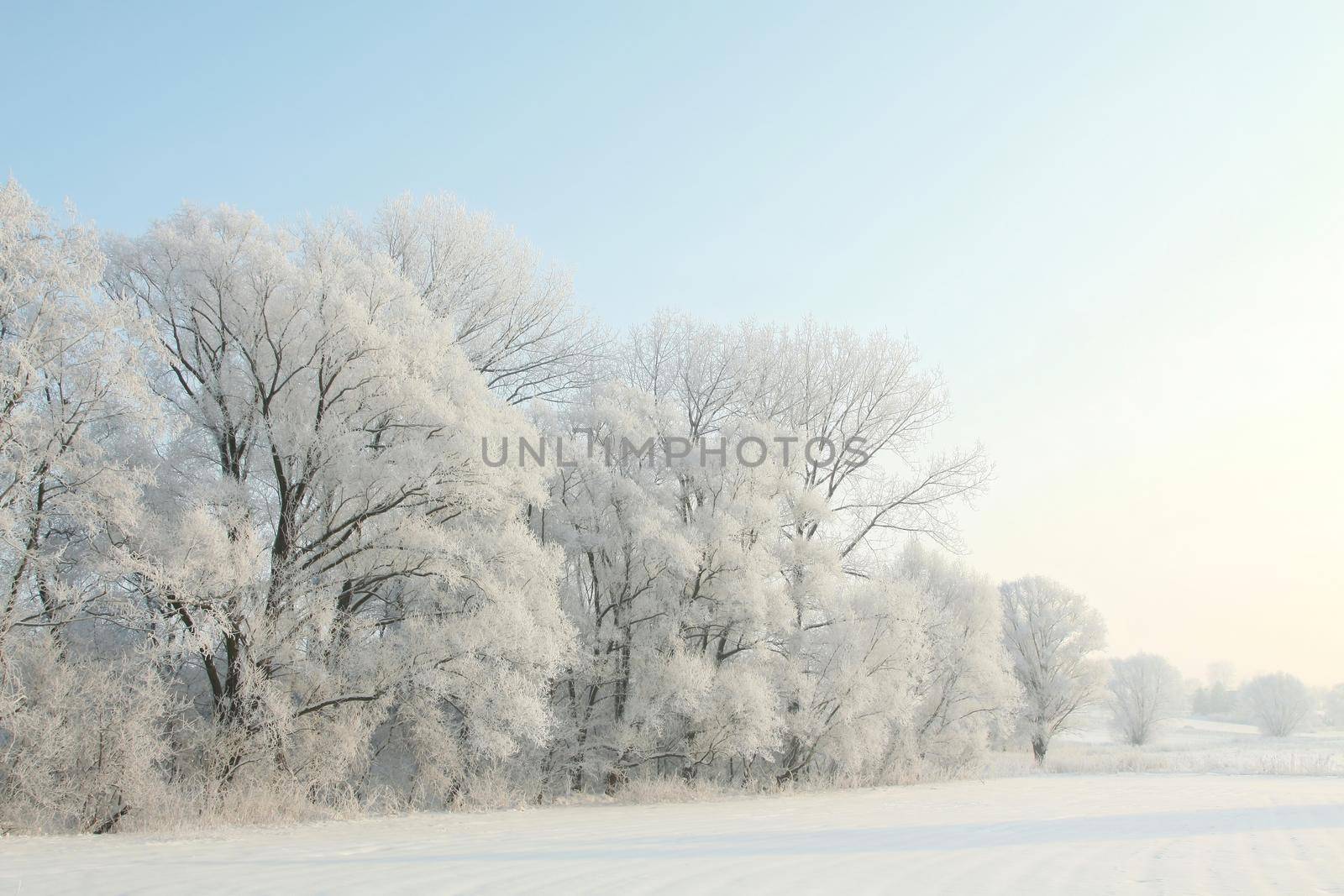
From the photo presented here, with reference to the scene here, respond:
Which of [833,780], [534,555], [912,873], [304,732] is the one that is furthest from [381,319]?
[833,780]

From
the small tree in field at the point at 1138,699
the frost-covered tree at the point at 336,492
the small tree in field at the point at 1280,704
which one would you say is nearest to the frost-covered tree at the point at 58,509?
the frost-covered tree at the point at 336,492

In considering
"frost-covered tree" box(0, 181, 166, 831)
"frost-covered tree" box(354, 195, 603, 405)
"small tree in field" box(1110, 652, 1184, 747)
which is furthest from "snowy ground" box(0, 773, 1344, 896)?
"small tree in field" box(1110, 652, 1184, 747)

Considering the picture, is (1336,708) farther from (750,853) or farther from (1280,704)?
(750,853)

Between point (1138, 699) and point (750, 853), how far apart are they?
56.8m

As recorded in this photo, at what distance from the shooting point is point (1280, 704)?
208 feet

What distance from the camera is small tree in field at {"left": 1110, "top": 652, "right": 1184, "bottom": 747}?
2207 inches

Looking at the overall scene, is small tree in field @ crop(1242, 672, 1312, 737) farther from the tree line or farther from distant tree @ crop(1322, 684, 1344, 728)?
the tree line

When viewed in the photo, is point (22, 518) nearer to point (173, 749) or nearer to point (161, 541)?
point (161, 541)

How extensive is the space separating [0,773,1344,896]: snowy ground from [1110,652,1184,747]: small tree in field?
4507cm

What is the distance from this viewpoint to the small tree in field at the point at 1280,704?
62.9 meters

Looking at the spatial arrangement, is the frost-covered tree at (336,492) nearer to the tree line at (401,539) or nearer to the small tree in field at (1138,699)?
the tree line at (401,539)

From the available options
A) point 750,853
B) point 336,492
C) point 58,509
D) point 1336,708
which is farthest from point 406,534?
point 1336,708

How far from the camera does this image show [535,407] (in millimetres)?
22453

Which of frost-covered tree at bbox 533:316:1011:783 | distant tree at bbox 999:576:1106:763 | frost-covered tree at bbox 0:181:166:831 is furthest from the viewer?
distant tree at bbox 999:576:1106:763
